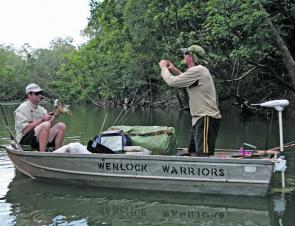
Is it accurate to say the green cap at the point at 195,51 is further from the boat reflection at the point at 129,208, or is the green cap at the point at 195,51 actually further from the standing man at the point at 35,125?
the standing man at the point at 35,125

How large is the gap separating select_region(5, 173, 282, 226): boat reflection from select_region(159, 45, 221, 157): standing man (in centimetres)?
81

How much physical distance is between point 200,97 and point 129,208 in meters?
1.89

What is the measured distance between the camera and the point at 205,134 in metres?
6.28

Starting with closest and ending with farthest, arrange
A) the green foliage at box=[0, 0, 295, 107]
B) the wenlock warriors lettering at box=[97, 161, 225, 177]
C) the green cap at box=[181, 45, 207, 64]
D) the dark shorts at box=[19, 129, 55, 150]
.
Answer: the wenlock warriors lettering at box=[97, 161, 225, 177]
the green cap at box=[181, 45, 207, 64]
the dark shorts at box=[19, 129, 55, 150]
the green foliage at box=[0, 0, 295, 107]

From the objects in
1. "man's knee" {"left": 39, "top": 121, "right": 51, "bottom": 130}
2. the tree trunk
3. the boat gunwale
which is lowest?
the boat gunwale

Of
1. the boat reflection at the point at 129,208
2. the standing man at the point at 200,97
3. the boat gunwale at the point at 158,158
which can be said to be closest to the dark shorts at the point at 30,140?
the boat gunwale at the point at 158,158

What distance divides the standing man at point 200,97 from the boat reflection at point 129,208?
0.81 metres

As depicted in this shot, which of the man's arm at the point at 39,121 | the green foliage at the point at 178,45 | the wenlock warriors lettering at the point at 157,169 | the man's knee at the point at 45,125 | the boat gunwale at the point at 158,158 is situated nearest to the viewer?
the boat gunwale at the point at 158,158

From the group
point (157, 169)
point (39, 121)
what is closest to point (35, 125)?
point (39, 121)

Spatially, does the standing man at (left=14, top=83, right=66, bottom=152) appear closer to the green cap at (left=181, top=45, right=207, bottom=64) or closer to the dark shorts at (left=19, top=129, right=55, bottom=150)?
the dark shorts at (left=19, top=129, right=55, bottom=150)

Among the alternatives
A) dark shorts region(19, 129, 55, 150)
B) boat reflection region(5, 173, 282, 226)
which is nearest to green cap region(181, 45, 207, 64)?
boat reflection region(5, 173, 282, 226)

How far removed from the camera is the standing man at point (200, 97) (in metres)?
6.26

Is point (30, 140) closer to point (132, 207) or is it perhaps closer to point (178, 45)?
point (132, 207)

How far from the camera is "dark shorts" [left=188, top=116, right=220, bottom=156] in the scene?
6.28 m
